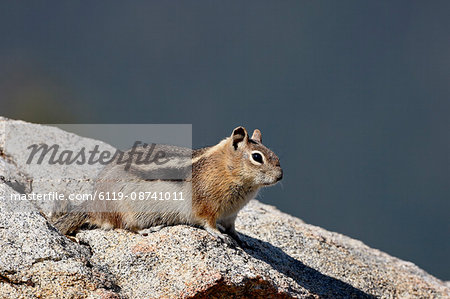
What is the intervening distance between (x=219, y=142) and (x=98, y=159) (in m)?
1.56

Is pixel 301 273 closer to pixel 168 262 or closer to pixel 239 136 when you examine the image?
pixel 239 136

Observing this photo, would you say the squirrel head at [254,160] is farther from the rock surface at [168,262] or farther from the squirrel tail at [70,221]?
the squirrel tail at [70,221]

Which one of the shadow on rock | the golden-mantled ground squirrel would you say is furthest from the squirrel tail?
the shadow on rock

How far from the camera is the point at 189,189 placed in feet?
17.2

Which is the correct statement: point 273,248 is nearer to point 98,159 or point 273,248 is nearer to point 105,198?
point 105,198

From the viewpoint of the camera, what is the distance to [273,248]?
18.4ft

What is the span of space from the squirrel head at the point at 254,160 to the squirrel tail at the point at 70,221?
4.65 ft

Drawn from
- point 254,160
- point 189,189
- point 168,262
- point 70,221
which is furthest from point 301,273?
point 70,221

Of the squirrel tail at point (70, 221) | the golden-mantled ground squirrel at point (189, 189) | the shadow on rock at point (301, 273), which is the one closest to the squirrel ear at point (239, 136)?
the golden-mantled ground squirrel at point (189, 189)

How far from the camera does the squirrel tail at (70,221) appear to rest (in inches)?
194

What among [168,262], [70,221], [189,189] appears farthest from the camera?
[189,189]

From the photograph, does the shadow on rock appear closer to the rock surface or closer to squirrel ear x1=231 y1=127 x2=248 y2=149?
the rock surface

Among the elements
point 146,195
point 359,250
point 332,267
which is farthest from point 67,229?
point 359,250

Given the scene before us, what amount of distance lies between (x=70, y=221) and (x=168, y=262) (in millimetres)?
1109
